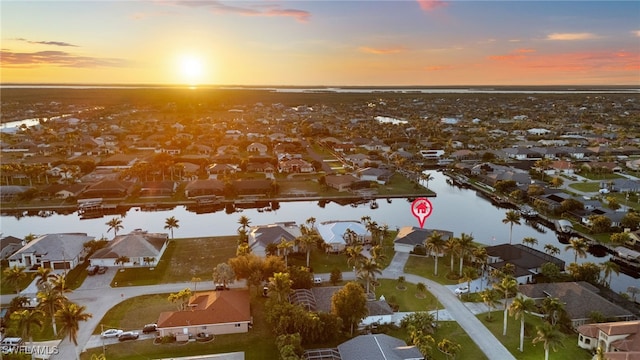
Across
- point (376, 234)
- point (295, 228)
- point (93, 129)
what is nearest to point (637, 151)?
point (376, 234)

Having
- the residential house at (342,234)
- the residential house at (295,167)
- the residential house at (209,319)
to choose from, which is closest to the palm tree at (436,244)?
the residential house at (342,234)

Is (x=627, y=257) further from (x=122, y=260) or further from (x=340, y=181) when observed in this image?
(x=122, y=260)

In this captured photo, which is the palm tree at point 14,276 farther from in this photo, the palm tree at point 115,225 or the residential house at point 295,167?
the residential house at point 295,167

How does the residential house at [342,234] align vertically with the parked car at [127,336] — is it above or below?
above

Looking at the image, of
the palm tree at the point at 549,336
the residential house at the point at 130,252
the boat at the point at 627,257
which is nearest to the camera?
the palm tree at the point at 549,336

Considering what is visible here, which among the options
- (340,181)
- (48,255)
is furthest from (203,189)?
(48,255)

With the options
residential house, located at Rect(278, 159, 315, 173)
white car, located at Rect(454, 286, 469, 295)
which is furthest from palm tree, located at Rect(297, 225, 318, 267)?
residential house, located at Rect(278, 159, 315, 173)
